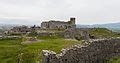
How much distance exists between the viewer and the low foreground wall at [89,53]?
18419 millimetres

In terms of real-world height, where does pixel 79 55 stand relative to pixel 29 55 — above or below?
above

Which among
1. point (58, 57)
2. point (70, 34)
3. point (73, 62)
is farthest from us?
point (70, 34)

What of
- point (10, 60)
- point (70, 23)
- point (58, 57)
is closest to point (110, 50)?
point (58, 57)

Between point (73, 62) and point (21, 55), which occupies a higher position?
point (73, 62)

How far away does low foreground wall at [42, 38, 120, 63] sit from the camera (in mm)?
18419

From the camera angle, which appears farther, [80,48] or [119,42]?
[119,42]

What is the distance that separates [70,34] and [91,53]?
5498 cm

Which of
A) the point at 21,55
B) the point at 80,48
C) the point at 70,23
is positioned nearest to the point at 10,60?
the point at 21,55

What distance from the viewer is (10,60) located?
50156mm

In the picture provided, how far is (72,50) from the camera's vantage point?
20047 mm

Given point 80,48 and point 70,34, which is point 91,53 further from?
point 70,34

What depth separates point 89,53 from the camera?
73.9 feet

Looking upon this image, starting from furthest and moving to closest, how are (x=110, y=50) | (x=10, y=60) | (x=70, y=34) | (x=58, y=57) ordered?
(x=70, y=34) → (x=10, y=60) → (x=110, y=50) → (x=58, y=57)

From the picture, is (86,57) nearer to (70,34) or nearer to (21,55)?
(21,55)
